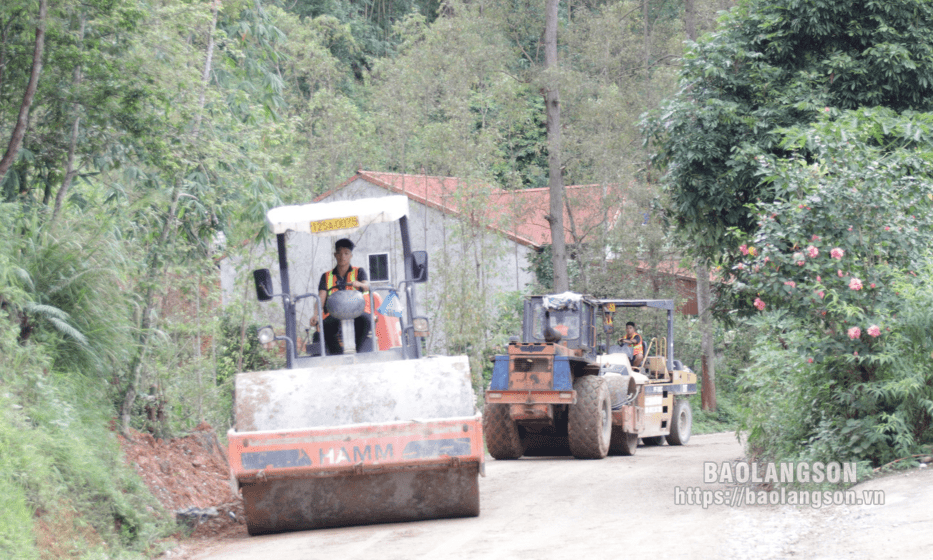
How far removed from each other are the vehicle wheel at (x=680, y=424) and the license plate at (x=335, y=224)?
12570mm

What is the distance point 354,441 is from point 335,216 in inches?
87.2

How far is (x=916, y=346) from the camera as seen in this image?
27.4 ft

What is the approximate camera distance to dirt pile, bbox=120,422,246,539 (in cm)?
910

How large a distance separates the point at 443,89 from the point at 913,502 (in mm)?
22945

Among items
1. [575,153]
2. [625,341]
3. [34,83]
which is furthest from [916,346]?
[575,153]

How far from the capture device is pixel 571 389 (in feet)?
46.7

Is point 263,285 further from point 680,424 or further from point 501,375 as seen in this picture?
point 680,424

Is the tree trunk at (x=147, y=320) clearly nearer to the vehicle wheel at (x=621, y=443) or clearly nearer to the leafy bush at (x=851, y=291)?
the leafy bush at (x=851, y=291)

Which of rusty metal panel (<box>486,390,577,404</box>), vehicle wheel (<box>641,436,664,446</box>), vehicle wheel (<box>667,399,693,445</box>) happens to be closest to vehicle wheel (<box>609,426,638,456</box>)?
rusty metal panel (<box>486,390,577,404</box>)

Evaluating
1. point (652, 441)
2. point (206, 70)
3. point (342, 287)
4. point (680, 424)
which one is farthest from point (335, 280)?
point (680, 424)

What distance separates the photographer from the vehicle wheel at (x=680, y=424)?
19.8 m

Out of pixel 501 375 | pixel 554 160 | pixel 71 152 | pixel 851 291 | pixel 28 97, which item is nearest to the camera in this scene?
pixel 851 291

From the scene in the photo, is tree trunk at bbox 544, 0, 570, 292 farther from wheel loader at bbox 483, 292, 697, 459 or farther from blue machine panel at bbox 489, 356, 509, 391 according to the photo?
blue machine panel at bbox 489, 356, 509, 391

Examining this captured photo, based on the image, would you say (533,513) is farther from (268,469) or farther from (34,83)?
(34,83)
